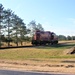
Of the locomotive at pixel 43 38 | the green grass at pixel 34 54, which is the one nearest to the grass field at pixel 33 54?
the green grass at pixel 34 54

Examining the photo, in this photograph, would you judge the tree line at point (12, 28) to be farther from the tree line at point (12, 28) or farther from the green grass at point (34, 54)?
the green grass at point (34, 54)

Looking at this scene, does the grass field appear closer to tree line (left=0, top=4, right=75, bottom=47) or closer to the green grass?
the green grass

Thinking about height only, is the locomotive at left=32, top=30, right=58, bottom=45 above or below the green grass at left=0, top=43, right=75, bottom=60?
above

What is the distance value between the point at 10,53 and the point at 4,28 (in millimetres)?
32747

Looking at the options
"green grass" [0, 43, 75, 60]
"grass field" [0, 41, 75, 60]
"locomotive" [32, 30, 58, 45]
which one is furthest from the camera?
"locomotive" [32, 30, 58, 45]

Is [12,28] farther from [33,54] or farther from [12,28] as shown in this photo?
[33,54]

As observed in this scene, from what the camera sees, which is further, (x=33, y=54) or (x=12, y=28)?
(x=12, y=28)

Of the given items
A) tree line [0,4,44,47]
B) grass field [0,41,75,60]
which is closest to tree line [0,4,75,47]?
tree line [0,4,44,47]

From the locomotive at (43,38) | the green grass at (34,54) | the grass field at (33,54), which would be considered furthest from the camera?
the locomotive at (43,38)

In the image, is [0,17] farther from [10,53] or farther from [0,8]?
[10,53]

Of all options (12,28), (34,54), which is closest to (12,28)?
(12,28)

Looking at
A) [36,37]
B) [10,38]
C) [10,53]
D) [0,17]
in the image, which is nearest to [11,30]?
[10,38]

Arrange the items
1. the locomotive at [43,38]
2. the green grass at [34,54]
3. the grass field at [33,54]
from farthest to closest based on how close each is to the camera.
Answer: the locomotive at [43,38]
the grass field at [33,54]
the green grass at [34,54]

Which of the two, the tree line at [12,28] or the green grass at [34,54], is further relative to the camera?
the tree line at [12,28]
